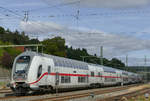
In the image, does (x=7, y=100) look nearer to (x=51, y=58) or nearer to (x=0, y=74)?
(x=51, y=58)

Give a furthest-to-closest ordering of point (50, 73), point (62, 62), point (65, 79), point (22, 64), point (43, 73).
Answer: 1. point (62, 62)
2. point (65, 79)
3. point (50, 73)
4. point (43, 73)
5. point (22, 64)

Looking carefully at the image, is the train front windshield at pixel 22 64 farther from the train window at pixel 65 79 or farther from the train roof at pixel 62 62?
the train window at pixel 65 79

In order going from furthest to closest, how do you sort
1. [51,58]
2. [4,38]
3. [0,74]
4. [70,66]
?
1. [4,38]
2. [0,74]
3. [70,66]
4. [51,58]

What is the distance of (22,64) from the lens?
926 inches

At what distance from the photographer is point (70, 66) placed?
30.0 metres

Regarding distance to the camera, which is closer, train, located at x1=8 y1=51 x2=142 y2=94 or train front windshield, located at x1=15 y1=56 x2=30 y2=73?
train, located at x1=8 y1=51 x2=142 y2=94

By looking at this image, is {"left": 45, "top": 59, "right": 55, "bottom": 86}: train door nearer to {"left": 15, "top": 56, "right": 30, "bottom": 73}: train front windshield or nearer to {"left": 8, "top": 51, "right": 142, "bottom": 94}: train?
{"left": 8, "top": 51, "right": 142, "bottom": 94}: train

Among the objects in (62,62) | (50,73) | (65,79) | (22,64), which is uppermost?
(62,62)

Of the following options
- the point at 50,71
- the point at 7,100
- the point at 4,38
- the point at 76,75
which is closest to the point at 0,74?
the point at 4,38

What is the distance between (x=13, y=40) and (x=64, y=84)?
6266 centimetres

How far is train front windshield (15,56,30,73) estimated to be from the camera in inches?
910

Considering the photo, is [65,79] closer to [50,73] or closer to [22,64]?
[50,73]

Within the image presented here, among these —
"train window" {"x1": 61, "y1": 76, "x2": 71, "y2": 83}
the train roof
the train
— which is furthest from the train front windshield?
"train window" {"x1": 61, "y1": 76, "x2": 71, "y2": 83}

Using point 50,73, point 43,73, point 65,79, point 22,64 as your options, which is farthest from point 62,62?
point 22,64
